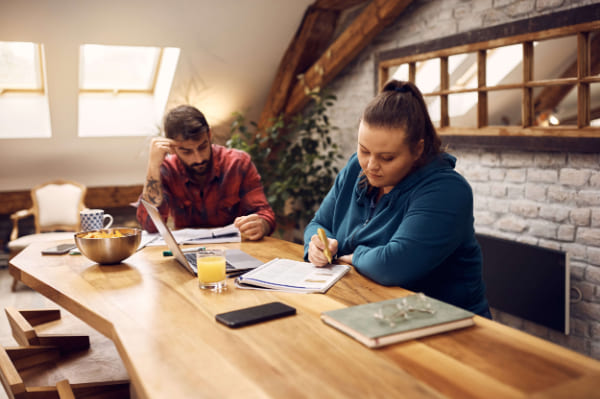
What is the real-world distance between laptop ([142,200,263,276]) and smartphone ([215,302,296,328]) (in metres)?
0.40

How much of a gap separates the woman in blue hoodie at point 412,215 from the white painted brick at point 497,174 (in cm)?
159

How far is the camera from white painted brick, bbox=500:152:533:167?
3041 millimetres

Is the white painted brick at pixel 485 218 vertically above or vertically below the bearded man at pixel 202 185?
below

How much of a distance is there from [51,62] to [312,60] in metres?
2.05

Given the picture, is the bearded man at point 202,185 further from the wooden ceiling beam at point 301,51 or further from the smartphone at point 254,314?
the wooden ceiling beam at point 301,51

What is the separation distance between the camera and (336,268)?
1.77 metres

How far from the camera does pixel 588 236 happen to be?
275 cm

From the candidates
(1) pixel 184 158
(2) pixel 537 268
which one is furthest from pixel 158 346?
(2) pixel 537 268

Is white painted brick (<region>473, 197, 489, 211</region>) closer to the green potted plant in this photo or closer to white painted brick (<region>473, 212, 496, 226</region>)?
white painted brick (<region>473, 212, 496, 226</region>)

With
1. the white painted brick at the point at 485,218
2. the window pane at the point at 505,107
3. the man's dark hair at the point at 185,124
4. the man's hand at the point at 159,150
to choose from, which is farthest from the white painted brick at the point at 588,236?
the window pane at the point at 505,107

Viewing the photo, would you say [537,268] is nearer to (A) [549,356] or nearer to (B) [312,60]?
(A) [549,356]

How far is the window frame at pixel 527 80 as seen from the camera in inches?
107

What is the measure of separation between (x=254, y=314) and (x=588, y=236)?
2.07 metres

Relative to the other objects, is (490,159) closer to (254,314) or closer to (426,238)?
(426,238)
